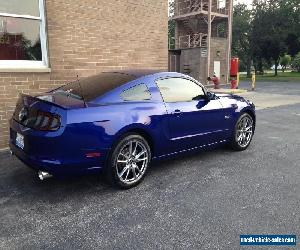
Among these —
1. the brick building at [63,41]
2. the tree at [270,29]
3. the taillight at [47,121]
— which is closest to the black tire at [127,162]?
the taillight at [47,121]

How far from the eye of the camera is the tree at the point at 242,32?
1854 inches

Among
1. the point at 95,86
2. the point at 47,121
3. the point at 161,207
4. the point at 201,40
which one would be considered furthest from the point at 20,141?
the point at 201,40

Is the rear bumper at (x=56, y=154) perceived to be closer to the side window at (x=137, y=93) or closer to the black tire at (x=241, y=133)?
the side window at (x=137, y=93)

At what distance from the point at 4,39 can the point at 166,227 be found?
4.85 meters

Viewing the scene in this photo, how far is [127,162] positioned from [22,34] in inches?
149

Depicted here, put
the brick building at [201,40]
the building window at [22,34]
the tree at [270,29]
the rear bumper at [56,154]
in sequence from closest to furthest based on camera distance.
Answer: the rear bumper at [56,154], the building window at [22,34], the brick building at [201,40], the tree at [270,29]

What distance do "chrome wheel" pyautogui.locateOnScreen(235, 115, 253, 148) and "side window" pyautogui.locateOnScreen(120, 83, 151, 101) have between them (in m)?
2.11

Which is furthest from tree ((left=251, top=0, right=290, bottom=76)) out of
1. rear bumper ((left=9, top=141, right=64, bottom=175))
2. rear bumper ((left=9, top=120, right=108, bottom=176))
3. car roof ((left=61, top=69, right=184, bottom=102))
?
rear bumper ((left=9, top=141, right=64, bottom=175))

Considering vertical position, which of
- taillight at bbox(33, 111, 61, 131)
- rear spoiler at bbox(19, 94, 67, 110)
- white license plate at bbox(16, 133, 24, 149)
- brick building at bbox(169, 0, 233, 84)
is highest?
brick building at bbox(169, 0, 233, 84)

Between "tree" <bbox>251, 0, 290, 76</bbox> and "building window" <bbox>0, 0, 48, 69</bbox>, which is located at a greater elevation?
"tree" <bbox>251, 0, 290, 76</bbox>

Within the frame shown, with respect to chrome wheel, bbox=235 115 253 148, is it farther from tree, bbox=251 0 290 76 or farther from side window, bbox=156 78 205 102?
tree, bbox=251 0 290 76

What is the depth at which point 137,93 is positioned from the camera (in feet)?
13.3

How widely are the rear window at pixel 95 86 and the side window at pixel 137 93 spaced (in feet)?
0.49

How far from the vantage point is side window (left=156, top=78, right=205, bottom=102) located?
4367 millimetres
